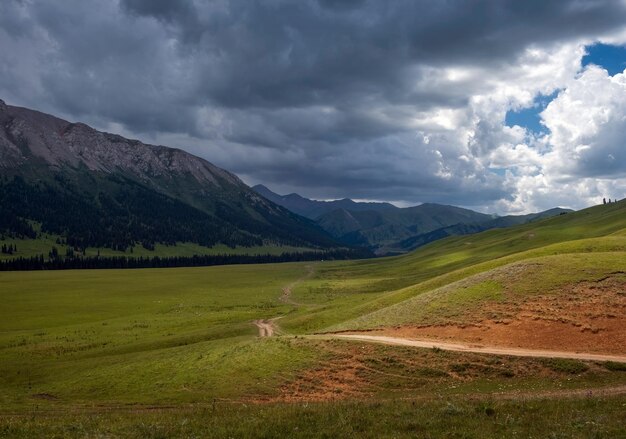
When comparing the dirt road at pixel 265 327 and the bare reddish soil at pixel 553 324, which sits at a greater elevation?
the bare reddish soil at pixel 553 324

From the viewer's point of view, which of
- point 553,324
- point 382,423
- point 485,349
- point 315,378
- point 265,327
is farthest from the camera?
point 265,327

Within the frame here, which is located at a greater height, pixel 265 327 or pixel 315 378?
pixel 315 378

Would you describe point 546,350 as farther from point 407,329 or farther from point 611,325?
point 407,329

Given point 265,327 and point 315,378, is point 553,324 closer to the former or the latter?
point 315,378

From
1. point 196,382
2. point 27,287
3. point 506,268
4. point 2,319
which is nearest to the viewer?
point 196,382

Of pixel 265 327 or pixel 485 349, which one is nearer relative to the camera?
pixel 485 349

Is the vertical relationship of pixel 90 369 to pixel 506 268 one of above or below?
below

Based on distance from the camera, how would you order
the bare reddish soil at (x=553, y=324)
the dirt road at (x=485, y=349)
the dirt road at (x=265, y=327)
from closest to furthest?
the dirt road at (x=485, y=349) < the bare reddish soil at (x=553, y=324) < the dirt road at (x=265, y=327)

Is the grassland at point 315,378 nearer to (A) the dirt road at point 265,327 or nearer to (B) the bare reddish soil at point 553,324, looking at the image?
(B) the bare reddish soil at point 553,324

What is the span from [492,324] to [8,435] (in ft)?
144

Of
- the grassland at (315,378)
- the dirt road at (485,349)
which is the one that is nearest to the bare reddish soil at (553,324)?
the grassland at (315,378)

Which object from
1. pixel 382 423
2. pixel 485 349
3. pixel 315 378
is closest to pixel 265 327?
pixel 315 378

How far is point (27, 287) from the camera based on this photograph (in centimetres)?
15988

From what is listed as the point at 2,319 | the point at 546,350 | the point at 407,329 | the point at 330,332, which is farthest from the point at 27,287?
the point at 546,350
